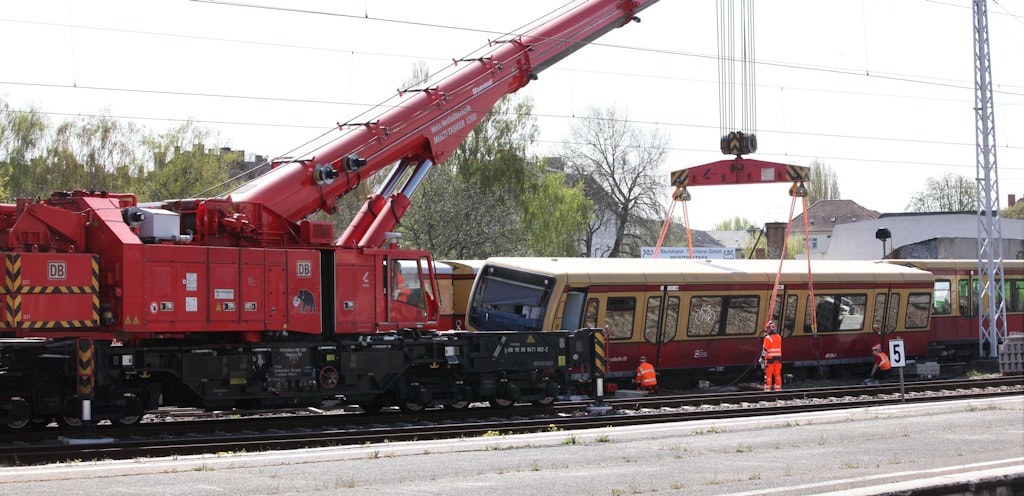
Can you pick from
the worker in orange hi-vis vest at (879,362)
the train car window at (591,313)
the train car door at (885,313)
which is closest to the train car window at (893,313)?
the train car door at (885,313)

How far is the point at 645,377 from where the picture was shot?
855 inches

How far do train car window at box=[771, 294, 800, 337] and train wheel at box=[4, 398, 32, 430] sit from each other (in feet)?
53.0

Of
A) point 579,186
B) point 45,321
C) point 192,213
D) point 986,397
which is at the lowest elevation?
point 986,397

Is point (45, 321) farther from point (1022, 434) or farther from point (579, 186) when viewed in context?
point (579, 186)

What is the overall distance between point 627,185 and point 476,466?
48.6 metres

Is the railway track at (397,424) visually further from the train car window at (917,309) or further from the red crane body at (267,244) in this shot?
the train car window at (917,309)

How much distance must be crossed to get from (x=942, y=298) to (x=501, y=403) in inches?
602

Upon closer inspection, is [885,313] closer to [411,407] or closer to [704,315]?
[704,315]

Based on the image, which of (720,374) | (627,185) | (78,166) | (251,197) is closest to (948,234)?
(627,185)

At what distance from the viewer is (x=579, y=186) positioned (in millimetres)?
54156

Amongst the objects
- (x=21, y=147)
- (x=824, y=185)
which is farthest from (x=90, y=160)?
(x=824, y=185)

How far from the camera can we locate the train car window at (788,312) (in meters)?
→ 24.4

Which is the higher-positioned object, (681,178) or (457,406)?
(681,178)

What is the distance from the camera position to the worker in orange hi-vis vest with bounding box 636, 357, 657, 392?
21703 millimetres
